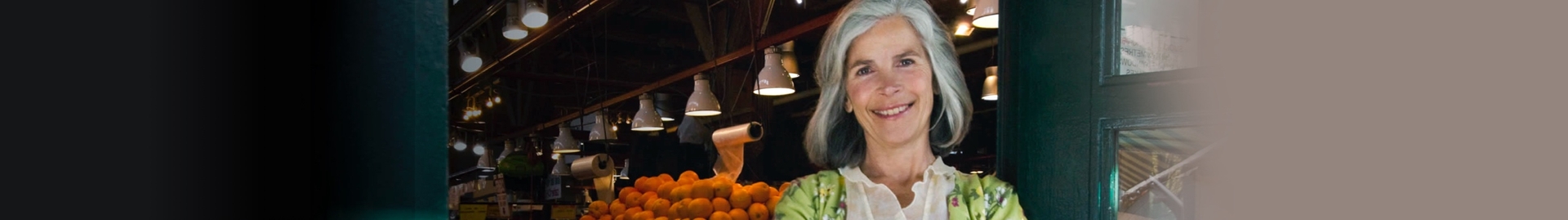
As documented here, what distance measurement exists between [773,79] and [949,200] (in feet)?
1.68

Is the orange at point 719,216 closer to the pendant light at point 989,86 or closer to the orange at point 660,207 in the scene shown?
the orange at point 660,207

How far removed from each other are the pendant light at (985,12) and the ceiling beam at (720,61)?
0.37 metres

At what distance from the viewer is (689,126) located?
2.74 m

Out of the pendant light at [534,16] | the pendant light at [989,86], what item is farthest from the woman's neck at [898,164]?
the pendant light at [534,16]

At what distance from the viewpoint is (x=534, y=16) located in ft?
9.07

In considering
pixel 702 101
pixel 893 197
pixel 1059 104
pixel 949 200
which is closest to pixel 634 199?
pixel 702 101

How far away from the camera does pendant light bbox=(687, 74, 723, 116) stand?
2.74 meters

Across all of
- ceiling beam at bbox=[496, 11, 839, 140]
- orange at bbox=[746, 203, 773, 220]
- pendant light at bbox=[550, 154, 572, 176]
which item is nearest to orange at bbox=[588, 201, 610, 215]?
pendant light at bbox=[550, 154, 572, 176]

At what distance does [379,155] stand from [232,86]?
34 centimetres

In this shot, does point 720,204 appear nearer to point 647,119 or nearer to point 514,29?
point 647,119

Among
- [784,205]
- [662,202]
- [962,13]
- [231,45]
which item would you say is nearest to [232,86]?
[231,45]

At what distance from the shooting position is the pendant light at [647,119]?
2705mm

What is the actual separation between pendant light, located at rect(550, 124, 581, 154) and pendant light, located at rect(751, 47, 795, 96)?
17.4 inches

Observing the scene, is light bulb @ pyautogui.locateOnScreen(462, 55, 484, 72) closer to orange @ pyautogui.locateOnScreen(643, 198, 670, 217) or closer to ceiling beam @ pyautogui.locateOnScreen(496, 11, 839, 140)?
ceiling beam @ pyautogui.locateOnScreen(496, 11, 839, 140)
